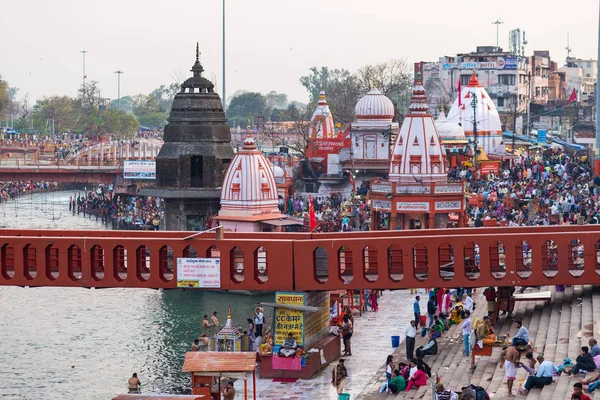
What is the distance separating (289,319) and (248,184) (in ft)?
52.9

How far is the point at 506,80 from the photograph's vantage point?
10231cm

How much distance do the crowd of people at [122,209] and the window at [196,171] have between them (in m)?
8.94

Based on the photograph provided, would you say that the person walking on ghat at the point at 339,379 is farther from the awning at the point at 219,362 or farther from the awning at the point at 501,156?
the awning at the point at 501,156

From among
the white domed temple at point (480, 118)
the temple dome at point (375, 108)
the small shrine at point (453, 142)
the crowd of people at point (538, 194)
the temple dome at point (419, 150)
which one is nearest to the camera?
the crowd of people at point (538, 194)

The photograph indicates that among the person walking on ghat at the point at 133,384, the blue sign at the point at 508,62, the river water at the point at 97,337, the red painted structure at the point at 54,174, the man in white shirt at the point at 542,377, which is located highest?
the blue sign at the point at 508,62

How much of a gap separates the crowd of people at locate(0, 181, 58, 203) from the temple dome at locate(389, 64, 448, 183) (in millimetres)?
47395

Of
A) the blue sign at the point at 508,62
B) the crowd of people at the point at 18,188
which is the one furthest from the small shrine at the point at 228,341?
the blue sign at the point at 508,62

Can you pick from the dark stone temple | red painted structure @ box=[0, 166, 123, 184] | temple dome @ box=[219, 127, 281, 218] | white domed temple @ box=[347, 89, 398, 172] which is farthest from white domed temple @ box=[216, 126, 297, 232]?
red painted structure @ box=[0, 166, 123, 184]

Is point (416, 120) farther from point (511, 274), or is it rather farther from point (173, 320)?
point (511, 274)

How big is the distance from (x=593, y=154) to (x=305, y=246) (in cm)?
2952

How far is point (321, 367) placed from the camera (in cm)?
3091

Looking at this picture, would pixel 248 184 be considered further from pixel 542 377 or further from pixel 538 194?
pixel 542 377

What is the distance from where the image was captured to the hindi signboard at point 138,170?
6678 cm

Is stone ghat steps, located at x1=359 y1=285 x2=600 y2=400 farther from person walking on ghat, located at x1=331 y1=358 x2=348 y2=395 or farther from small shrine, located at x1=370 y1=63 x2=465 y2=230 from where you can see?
small shrine, located at x1=370 y1=63 x2=465 y2=230
